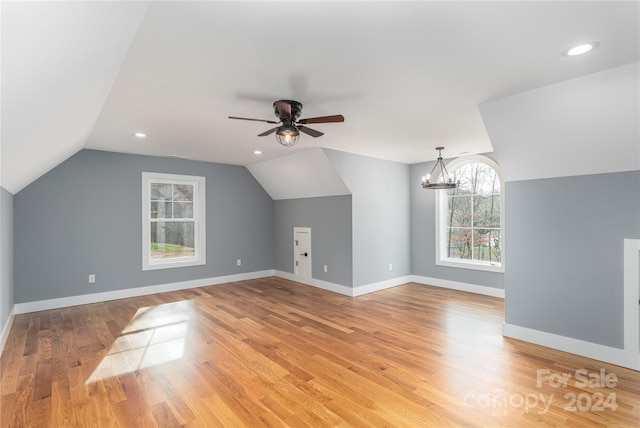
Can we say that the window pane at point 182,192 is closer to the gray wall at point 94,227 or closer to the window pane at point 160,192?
the window pane at point 160,192

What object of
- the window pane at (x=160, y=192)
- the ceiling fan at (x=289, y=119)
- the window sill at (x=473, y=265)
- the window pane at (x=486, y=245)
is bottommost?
the window sill at (x=473, y=265)

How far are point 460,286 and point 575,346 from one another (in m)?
2.69

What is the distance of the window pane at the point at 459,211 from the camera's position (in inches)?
235

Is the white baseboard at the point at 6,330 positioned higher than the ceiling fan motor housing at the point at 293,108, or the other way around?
the ceiling fan motor housing at the point at 293,108

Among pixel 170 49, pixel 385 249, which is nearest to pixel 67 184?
pixel 170 49

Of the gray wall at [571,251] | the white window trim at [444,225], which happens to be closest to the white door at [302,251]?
the white window trim at [444,225]

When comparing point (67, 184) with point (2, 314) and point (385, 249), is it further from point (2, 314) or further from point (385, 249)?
point (385, 249)

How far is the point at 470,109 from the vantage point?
10.9 feet

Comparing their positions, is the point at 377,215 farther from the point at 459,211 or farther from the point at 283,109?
the point at 283,109

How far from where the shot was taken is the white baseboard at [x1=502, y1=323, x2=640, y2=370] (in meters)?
2.88

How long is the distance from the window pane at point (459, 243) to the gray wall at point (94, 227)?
463 cm

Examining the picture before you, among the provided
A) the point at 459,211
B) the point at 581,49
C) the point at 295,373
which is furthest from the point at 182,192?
the point at 581,49

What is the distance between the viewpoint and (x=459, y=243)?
6078 mm

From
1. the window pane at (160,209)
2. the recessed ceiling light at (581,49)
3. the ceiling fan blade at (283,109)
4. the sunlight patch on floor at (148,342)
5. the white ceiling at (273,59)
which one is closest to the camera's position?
the white ceiling at (273,59)
